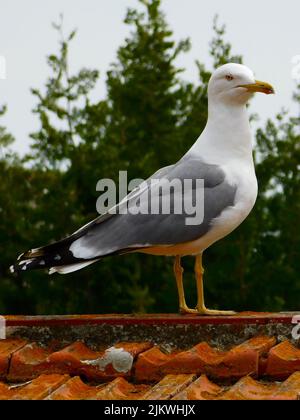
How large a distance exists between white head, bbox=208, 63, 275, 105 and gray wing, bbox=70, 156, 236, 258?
39 centimetres

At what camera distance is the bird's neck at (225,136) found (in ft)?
14.7

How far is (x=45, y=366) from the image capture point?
387 centimetres

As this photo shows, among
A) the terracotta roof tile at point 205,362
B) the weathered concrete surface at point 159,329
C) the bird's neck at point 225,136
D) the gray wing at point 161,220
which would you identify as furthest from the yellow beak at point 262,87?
the terracotta roof tile at point 205,362

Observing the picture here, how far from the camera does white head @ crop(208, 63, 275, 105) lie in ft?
14.8

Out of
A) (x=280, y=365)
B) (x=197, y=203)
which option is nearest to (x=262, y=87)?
(x=197, y=203)

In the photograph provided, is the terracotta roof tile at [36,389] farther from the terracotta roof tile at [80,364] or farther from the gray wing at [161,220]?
the gray wing at [161,220]

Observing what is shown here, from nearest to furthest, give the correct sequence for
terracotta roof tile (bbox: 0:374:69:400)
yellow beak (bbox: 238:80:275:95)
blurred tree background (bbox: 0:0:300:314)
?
1. terracotta roof tile (bbox: 0:374:69:400)
2. yellow beak (bbox: 238:80:275:95)
3. blurred tree background (bbox: 0:0:300:314)

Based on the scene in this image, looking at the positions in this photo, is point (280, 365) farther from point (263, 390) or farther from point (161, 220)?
point (161, 220)

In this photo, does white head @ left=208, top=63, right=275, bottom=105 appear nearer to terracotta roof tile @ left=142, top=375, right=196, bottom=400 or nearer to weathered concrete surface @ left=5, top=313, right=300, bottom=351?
weathered concrete surface @ left=5, top=313, right=300, bottom=351

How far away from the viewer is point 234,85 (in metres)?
4.57
